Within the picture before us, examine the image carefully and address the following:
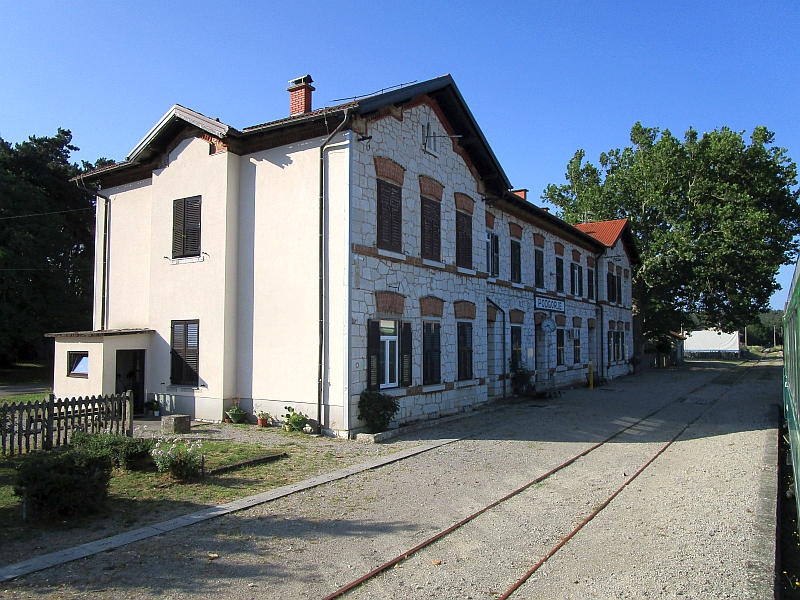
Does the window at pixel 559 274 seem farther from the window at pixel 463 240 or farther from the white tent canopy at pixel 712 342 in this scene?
the white tent canopy at pixel 712 342

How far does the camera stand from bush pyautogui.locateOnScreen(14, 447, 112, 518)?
253 inches

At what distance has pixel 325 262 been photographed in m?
12.9

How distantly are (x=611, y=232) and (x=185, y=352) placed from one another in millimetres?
24775

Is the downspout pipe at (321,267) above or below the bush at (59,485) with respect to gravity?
above

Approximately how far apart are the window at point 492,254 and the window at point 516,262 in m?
1.37

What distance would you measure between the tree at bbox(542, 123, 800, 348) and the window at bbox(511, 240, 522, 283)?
18.5 meters

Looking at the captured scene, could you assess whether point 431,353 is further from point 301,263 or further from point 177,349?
point 177,349

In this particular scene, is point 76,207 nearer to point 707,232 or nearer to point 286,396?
point 286,396

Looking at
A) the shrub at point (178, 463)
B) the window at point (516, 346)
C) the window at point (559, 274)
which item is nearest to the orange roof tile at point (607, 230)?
the window at point (559, 274)

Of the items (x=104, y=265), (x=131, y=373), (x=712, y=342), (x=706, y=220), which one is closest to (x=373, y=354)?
(x=131, y=373)

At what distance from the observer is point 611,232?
1271 inches

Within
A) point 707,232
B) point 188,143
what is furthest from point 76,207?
point 707,232

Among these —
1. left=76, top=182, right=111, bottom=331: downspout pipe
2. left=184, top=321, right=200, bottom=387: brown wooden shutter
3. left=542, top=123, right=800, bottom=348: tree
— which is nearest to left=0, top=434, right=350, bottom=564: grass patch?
left=184, top=321, right=200, bottom=387: brown wooden shutter

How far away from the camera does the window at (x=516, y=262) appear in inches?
842
